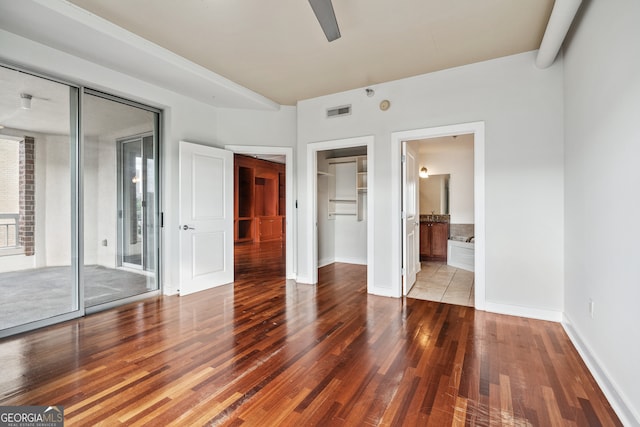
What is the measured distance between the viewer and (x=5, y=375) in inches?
81.0

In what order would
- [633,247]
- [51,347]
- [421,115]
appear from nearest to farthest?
[633,247], [51,347], [421,115]

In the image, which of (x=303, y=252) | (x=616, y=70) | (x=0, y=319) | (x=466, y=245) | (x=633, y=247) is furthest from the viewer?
(x=466, y=245)

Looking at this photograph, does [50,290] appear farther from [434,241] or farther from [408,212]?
[434,241]

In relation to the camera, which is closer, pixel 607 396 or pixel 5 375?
pixel 607 396

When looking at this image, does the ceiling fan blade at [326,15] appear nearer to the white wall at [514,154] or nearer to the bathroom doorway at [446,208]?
the white wall at [514,154]

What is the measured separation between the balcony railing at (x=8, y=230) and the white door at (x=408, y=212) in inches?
160

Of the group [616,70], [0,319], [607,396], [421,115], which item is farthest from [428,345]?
[0,319]

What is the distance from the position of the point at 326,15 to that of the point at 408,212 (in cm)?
276

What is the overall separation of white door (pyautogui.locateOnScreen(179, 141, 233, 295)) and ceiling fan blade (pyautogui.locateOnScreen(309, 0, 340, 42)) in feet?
8.48

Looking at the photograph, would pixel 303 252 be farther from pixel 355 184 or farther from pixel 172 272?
pixel 355 184

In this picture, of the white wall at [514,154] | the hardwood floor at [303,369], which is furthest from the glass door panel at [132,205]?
the white wall at [514,154]

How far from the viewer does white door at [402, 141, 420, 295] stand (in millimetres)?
3890

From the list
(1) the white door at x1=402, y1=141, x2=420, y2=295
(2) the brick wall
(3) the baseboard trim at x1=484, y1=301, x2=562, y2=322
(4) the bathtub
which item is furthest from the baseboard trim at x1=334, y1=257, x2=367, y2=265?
(2) the brick wall

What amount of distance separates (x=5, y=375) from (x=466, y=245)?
245 inches
